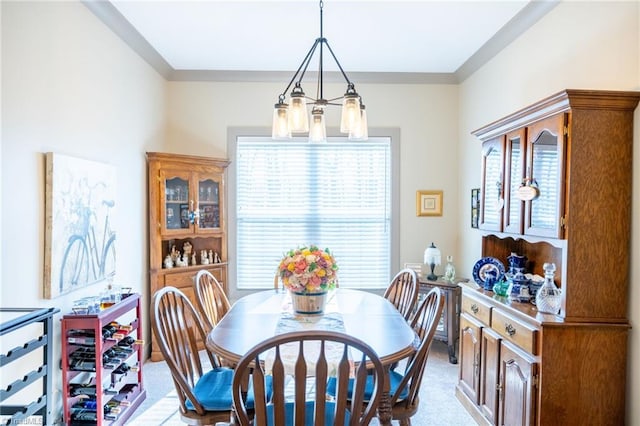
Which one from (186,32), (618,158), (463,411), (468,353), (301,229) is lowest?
(463,411)

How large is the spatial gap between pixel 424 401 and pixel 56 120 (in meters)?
3.20

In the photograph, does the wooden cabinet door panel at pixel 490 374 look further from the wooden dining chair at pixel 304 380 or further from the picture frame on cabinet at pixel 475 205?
the picture frame on cabinet at pixel 475 205

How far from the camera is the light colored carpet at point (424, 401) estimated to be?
256 centimetres

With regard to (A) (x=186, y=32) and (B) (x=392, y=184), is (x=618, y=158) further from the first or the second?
(A) (x=186, y=32)

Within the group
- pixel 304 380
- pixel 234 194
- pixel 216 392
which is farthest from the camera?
pixel 234 194

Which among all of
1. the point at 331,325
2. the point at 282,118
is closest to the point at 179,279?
the point at 331,325

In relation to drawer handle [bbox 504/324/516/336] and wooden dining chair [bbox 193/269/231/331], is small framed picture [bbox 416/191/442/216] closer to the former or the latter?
drawer handle [bbox 504/324/516/336]

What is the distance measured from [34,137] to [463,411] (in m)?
3.30

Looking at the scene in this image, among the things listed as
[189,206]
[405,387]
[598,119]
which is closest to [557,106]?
[598,119]

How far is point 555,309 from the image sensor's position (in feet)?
6.57

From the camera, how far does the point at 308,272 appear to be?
7.44 ft

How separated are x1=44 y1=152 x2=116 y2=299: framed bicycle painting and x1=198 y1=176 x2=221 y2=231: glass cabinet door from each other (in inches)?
39.9

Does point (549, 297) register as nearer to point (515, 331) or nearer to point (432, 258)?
point (515, 331)

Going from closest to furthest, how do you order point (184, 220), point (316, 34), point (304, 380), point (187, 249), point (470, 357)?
point (304, 380) < point (470, 357) < point (316, 34) < point (184, 220) < point (187, 249)
